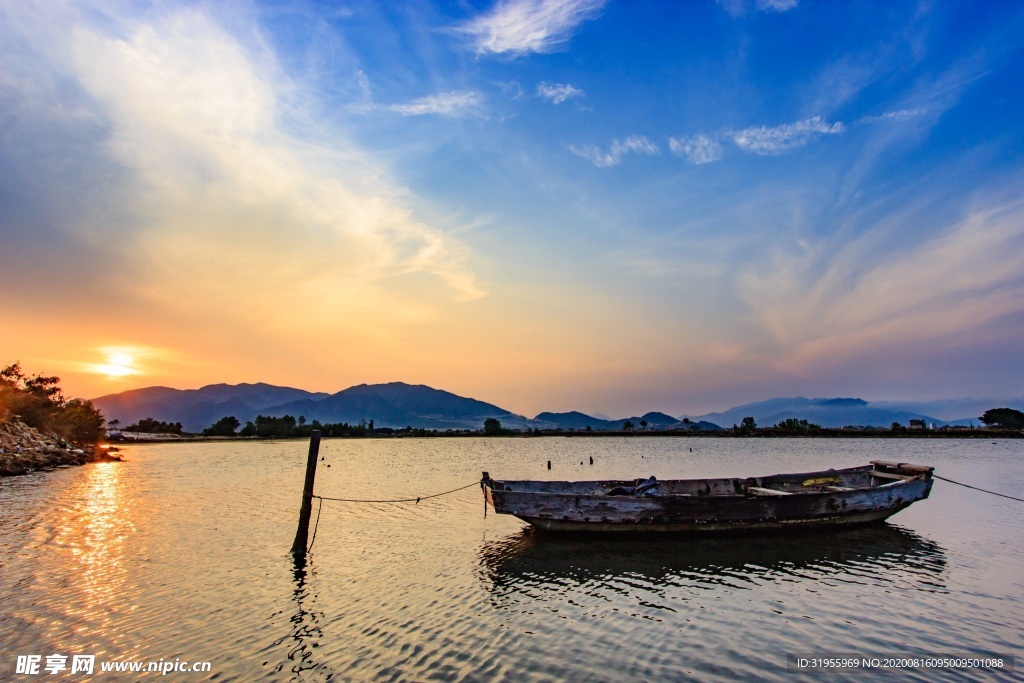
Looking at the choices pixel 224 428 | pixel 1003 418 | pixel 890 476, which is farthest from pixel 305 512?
pixel 1003 418

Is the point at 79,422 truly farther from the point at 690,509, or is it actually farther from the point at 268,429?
the point at 690,509

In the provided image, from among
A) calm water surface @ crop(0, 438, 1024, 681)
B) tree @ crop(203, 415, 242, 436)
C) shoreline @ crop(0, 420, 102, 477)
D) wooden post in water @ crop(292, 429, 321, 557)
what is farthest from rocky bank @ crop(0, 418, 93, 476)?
tree @ crop(203, 415, 242, 436)

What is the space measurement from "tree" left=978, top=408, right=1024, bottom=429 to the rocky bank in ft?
628

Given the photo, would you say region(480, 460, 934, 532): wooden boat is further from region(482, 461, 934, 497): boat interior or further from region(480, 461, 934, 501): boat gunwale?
region(482, 461, 934, 497): boat interior

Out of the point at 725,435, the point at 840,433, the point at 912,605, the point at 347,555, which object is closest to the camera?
the point at 912,605

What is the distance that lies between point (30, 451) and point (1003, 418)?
647ft

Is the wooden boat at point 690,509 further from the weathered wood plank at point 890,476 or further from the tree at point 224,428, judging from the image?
the tree at point 224,428

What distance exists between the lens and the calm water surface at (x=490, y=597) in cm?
902

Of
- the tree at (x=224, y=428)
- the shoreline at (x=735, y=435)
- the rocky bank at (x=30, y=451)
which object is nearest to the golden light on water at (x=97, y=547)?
the rocky bank at (x=30, y=451)

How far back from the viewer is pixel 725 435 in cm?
15025

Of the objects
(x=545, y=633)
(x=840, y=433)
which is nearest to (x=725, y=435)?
(x=840, y=433)

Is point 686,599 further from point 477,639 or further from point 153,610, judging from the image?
point 153,610

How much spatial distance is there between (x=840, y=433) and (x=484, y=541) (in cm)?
14206

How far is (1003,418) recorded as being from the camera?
136 meters
